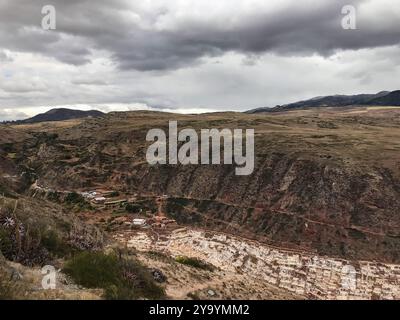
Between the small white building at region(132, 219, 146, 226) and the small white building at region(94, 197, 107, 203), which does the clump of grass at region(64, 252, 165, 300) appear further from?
the small white building at region(94, 197, 107, 203)

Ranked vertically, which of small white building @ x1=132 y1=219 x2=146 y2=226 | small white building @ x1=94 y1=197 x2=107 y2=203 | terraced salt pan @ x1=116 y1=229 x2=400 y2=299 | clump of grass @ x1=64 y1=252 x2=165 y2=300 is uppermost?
clump of grass @ x1=64 y1=252 x2=165 y2=300

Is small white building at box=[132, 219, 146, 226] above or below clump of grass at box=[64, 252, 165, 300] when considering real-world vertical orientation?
below

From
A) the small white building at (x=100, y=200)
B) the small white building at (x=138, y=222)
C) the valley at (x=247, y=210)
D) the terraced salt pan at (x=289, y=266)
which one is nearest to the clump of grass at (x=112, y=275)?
the valley at (x=247, y=210)

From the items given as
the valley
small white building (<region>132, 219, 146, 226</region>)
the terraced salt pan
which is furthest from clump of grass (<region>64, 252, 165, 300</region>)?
small white building (<region>132, 219, 146, 226</region>)

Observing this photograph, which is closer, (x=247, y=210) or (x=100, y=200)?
(x=247, y=210)

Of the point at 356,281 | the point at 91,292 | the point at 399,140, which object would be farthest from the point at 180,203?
the point at 91,292

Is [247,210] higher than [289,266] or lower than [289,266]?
higher

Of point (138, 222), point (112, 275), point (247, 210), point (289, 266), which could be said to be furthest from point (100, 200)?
point (112, 275)

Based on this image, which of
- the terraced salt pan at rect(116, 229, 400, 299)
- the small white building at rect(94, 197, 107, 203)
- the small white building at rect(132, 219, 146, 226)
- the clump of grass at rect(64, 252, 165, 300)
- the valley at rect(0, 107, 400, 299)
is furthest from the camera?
the small white building at rect(94, 197, 107, 203)

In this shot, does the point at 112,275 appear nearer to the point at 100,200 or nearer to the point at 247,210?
the point at 247,210
